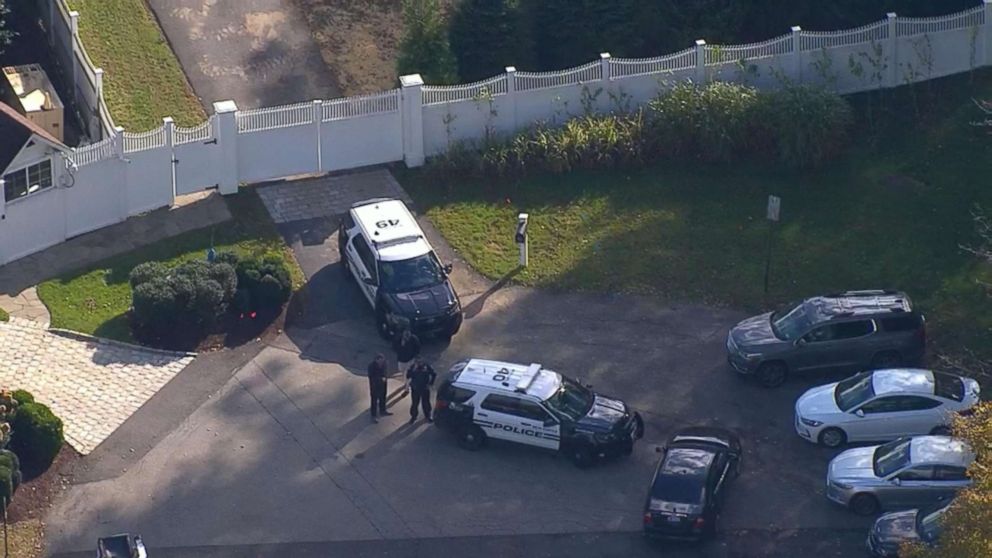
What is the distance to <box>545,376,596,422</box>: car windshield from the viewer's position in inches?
1107

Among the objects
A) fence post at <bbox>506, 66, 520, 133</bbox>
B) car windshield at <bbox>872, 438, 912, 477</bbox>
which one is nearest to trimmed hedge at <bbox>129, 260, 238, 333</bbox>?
fence post at <bbox>506, 66, 520, 133</bbox>

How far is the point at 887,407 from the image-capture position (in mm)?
28312

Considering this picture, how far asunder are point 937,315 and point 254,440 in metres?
12.7

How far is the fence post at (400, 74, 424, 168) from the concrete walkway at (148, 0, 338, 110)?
3537 millimetres

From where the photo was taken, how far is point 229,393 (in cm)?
3016

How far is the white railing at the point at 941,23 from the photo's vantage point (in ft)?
125

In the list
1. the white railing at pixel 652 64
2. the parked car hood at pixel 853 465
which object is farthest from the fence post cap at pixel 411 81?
the parked car hood at pixel 853 465

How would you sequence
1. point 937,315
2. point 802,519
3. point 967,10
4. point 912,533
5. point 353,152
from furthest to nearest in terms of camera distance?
point 967,10
point 353,152
point 937,315
point 802,519
point 912,533

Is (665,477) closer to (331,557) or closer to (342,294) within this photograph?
(331,557)

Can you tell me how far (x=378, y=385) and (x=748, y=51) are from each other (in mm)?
13128

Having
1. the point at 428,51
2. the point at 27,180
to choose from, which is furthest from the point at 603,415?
the point at 27,180

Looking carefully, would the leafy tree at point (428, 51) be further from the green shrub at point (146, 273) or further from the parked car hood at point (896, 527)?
the parked car hood at point (896, 527)

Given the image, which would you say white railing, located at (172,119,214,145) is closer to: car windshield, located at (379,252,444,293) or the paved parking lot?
the paved parking lot

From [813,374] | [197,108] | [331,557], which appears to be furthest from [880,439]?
[197,108]
